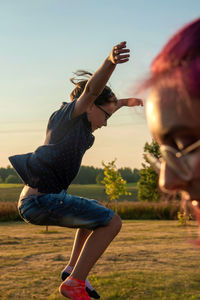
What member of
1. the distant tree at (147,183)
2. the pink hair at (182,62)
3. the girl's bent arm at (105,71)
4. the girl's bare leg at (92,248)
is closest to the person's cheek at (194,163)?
the pink hair at (182,62)

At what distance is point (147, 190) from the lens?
44344 mm

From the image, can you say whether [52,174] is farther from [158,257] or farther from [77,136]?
[158,257]

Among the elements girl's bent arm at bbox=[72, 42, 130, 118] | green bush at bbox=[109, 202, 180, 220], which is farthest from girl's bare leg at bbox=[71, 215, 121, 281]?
green bush at bbox=[109, 202, 180, 220]

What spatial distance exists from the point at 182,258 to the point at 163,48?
23.3 feet

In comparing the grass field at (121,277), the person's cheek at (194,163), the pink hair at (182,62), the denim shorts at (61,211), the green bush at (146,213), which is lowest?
the green bush at (146,213)

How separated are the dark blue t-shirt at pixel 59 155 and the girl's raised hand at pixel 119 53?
4.54 feet

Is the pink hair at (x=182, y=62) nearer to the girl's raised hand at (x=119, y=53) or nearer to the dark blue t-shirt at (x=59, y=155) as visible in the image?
the girl's raised hand at (x=119, y=53)

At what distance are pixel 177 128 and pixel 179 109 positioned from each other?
0.05 m

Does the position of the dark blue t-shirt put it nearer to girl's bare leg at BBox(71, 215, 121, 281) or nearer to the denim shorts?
the denim shorts

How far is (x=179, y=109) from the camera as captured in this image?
877 millimetres

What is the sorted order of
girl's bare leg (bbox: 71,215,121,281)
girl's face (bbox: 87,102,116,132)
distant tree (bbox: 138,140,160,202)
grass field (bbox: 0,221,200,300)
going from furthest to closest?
distant tree (bbox: 138,140,160,202), grass field (bbox: 0,221,200,300), girl's bare leg (bbox: 71,215,121,281), girl's face (bbox: 87,102,116,132)

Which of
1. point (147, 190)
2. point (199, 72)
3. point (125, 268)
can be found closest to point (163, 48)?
point (199, 72)

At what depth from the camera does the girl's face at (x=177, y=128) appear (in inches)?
34.1

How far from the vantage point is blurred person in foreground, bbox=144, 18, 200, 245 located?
858 mm
